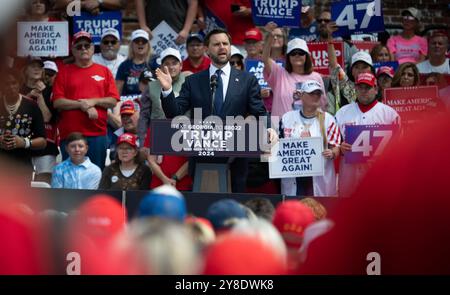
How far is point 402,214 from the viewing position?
2043 millimetres

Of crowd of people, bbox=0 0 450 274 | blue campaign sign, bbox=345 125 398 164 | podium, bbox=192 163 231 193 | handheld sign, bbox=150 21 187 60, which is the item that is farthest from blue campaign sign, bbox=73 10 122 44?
podium, bbox=192 163 231 193

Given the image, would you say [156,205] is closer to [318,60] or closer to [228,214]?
[228,214]

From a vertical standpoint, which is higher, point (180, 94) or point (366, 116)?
point (180, 94)

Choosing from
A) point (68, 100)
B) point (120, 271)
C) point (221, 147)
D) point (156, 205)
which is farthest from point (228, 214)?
point (68, 100)

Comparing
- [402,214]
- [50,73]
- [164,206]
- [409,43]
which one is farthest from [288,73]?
[402,214]

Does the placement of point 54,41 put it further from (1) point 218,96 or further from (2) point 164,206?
(2) point 164,206

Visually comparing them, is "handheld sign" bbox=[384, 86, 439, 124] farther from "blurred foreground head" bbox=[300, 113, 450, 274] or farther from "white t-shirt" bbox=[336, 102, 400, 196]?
"blurred foreground head" bbox=[300, 113, 450, 274]

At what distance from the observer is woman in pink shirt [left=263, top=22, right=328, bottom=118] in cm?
877

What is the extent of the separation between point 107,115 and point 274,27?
6.55ft

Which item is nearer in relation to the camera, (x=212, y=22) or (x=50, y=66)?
(x=50, y=66)

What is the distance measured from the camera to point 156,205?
2.27 meters

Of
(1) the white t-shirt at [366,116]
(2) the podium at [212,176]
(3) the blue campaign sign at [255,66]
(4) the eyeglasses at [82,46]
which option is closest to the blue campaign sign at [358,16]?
(3) the blue campaign sign at [255,66]

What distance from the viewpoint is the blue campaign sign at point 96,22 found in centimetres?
1040

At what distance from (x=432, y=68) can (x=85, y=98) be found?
4412mm
